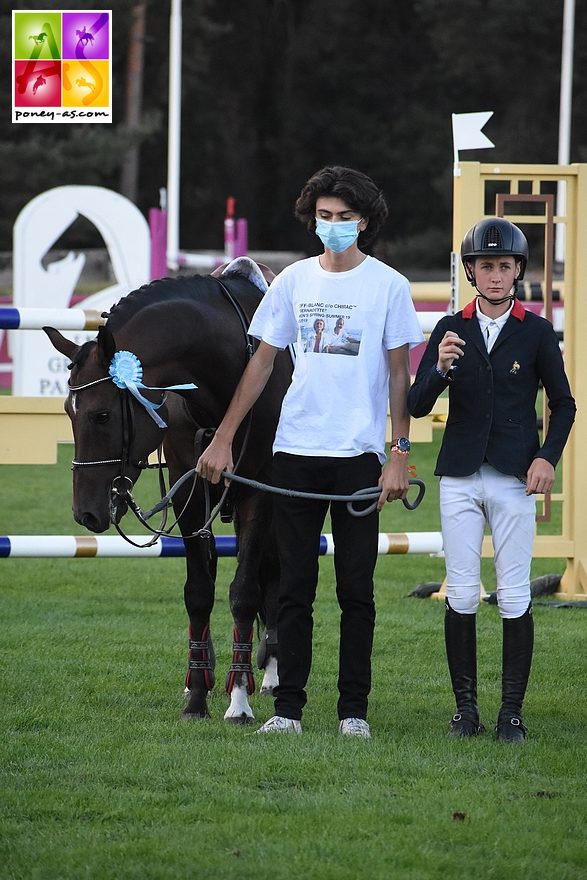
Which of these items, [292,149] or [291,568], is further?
[292,149]

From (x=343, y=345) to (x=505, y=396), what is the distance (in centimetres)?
58

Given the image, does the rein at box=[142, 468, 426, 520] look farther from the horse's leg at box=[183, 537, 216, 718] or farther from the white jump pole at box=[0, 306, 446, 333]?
the white jump pole at box=[0, 306, 446, 333]

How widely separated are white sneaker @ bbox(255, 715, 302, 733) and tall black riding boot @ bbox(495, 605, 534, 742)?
66cm

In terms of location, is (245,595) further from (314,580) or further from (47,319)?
(47,319)

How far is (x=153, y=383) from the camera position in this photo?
4.85 meters

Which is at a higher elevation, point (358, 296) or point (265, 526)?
point (358, 296)

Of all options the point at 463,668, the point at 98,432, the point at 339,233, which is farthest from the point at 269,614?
the point at 339,233

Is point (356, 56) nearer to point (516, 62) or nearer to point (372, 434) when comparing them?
point (516, 62)

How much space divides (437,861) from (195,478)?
1981 mm

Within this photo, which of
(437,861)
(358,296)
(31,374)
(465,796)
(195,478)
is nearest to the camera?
(437,861)

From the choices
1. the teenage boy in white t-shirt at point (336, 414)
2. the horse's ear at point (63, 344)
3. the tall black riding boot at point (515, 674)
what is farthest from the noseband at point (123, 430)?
the tall black riding boot at point (515, 674)

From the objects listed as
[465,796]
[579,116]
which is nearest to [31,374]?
[465,796]

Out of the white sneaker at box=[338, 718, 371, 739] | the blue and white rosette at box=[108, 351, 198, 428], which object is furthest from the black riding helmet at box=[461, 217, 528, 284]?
the white sneaker at box=[338, 718, 371, 739]

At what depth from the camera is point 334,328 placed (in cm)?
468
